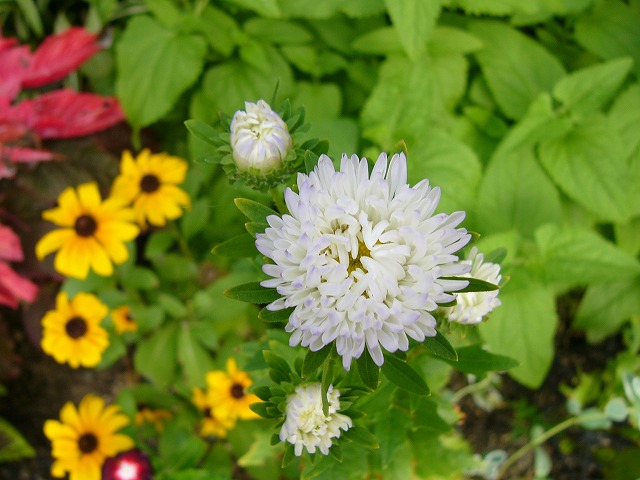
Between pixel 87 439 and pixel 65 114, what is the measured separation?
66 cm

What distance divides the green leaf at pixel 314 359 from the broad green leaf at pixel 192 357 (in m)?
0.77

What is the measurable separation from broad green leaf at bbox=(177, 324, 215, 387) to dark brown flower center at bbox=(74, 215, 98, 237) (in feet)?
0.92

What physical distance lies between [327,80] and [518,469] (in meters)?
1.05

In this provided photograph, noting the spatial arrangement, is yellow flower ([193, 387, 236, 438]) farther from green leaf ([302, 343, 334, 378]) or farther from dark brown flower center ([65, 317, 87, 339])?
green leaf ([302, 343, 334, 378])

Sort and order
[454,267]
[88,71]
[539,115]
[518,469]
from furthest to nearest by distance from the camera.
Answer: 1. [518,469]
2. [88,71]
3. [539,115]
4. [454,267]

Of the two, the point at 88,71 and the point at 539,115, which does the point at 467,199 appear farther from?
the point at 88,71

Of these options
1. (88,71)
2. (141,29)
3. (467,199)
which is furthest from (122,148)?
(467,199)

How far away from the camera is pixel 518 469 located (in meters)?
1.53

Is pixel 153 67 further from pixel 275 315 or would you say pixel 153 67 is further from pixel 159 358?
pixel 275 315

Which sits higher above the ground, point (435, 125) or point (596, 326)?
point (435, 125)

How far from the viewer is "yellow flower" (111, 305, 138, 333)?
131 cm

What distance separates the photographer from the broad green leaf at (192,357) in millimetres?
1303

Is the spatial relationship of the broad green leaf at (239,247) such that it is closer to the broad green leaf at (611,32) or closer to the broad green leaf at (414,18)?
the broad green leaf at (414,18)

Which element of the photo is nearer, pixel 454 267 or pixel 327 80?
pixel 454 267
